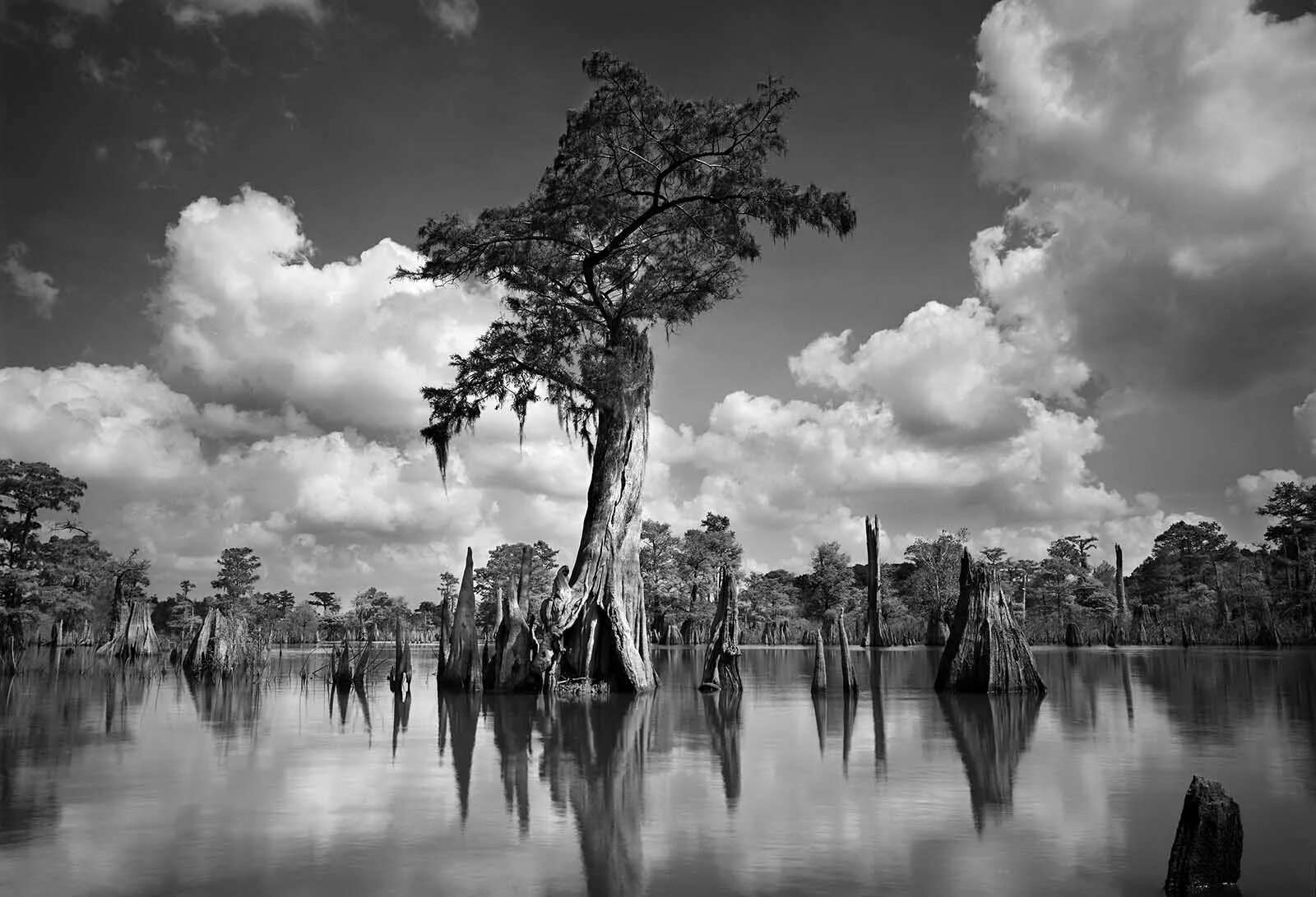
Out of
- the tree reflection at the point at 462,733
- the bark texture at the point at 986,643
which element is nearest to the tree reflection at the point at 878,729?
the bark texture at the point at 986,643

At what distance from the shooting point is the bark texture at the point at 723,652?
19.2m

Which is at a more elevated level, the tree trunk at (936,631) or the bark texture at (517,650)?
the bark texture at (517,650)

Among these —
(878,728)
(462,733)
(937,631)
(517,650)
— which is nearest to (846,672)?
(878,728)

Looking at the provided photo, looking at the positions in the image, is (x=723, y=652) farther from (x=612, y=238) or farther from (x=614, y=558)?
(x=612, y=238)

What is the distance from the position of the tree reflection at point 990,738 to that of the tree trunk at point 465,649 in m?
10.0

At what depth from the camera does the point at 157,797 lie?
9086 mm

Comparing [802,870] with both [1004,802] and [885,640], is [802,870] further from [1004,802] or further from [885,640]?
[885,640]

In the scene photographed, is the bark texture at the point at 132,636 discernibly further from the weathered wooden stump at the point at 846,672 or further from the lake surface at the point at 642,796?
the weathered wooden stump at the point at 846,672

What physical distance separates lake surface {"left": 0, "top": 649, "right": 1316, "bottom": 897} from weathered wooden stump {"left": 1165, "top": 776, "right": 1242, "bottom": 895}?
1.03 feet

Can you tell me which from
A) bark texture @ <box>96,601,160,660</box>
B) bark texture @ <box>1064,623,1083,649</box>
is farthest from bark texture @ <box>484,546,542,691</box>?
bark texture @ <box>1064,623,1083,649</box>

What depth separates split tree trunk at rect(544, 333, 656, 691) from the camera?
19.7m

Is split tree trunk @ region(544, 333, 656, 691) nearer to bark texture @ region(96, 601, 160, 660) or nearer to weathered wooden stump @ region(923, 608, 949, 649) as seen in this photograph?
bark texture @ region(96, 601, 160, 660)

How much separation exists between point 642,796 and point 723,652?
11360 mm

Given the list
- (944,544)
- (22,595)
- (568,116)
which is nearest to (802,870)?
(568,116)
